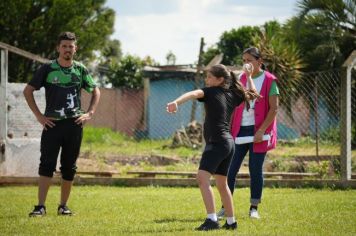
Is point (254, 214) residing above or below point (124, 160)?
above

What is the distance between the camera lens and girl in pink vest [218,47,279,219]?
26.4 ft

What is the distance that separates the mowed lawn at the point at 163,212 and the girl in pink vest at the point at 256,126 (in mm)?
463

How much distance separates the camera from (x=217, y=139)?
699 cm

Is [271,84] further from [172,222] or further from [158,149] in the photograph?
[158,149]

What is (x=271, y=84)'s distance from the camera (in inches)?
321

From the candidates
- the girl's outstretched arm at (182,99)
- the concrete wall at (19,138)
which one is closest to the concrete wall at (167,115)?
the concrete wall at (19,138)

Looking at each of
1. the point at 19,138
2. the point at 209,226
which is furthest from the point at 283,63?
the point at 209,226

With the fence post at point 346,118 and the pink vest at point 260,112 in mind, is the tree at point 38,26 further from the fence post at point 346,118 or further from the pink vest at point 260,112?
the pink vest at point 260,112

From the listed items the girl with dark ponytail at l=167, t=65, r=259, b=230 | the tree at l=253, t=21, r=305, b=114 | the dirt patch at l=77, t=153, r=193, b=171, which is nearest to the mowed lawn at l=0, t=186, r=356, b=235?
the girl with dark ponytail at l=167, t=65, r=259, b=230

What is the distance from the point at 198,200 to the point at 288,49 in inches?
369

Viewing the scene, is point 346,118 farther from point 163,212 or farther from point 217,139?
point 217,139

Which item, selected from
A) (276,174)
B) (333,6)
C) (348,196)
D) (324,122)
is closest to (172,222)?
(348,196)

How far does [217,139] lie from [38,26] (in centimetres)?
2411

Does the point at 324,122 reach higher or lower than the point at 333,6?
lower
